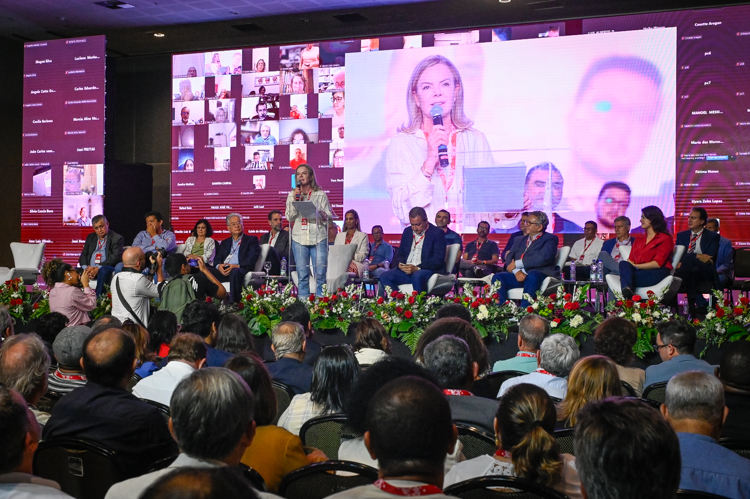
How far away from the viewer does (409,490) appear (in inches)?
52.7

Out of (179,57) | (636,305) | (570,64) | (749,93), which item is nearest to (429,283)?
(636,305)

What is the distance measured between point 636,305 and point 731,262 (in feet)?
10.8

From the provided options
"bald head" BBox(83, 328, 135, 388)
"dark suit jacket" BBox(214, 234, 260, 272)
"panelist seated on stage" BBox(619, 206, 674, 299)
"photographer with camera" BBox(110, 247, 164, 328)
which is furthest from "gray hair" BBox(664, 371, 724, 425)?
"dark suit jacket" BBox(214, 234, 260, 272)

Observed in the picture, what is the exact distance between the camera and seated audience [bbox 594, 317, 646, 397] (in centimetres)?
362

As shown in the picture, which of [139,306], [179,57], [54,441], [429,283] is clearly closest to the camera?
[54,441]

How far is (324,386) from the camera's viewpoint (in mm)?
2707

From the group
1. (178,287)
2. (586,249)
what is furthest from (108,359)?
(586,249)

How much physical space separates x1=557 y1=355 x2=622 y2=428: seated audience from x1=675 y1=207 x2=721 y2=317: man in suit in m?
4.29

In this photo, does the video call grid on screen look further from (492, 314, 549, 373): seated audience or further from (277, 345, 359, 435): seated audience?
(277, 345, 359, 435): seated audience

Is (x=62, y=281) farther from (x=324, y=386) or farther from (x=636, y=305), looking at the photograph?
(x=636, y=305)

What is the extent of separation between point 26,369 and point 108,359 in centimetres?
40

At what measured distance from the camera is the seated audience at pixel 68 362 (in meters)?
3.13

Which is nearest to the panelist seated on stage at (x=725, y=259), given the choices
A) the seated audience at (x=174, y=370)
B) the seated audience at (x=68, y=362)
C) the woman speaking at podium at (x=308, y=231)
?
the woman speaking at podium at (x=308, y=231)

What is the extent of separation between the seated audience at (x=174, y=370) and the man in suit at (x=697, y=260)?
4.80m
